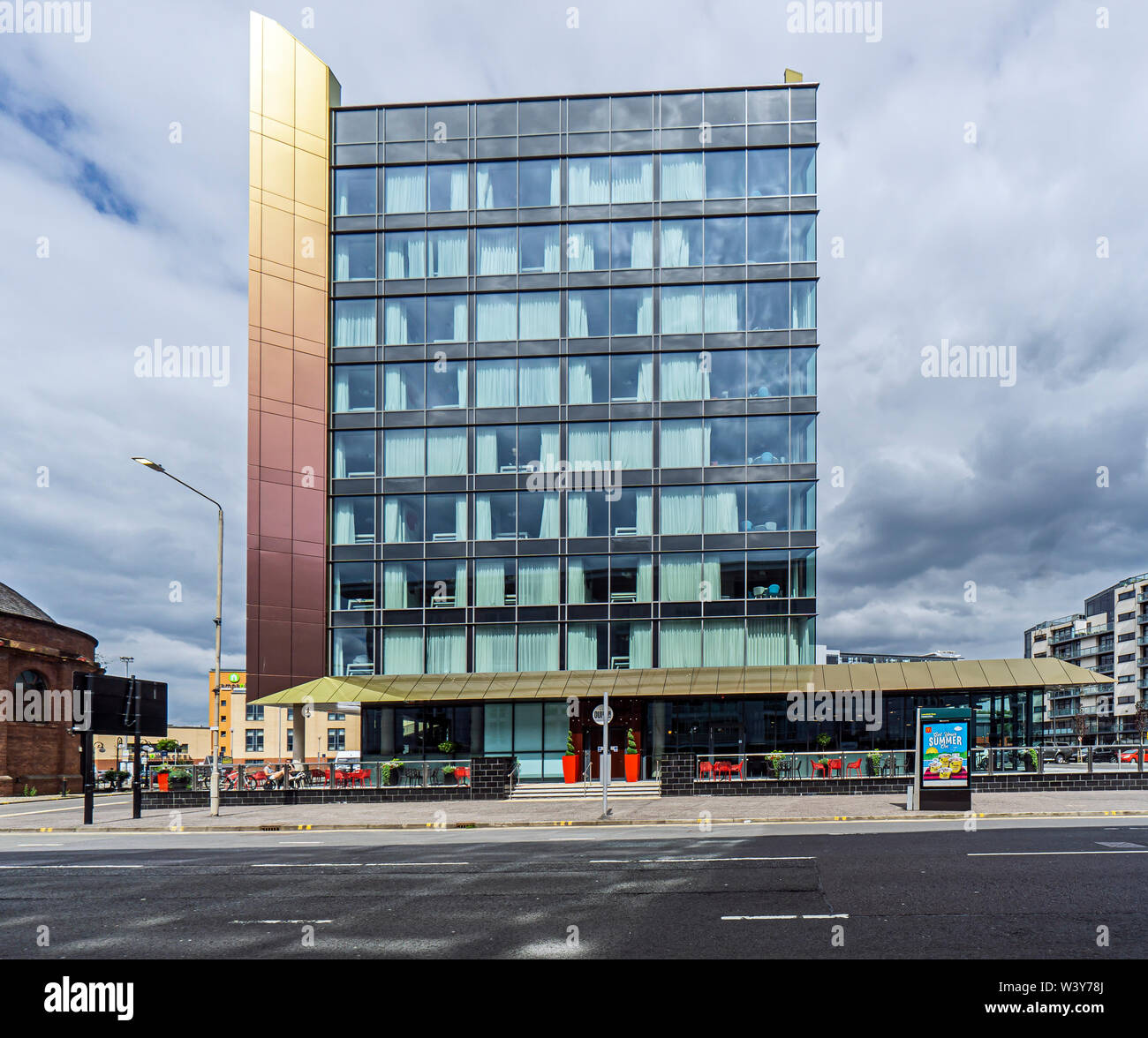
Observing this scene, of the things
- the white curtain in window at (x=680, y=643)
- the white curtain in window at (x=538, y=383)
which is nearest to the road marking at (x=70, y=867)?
the white curtain in window at (x=680, y=643)

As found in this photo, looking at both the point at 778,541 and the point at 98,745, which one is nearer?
the point at 778,541

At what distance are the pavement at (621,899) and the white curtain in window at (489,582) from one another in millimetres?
20520

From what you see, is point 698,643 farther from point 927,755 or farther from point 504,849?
point 504,849

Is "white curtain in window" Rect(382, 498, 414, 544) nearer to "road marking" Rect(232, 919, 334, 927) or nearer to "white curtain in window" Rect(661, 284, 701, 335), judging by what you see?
"white curtain in window" Rect(661, 284, 701, 335)

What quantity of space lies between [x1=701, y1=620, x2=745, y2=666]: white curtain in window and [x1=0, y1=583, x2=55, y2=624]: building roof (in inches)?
1285

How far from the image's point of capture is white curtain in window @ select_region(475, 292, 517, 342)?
42312mm

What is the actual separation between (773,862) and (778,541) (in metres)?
24.9

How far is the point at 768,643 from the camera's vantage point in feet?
129

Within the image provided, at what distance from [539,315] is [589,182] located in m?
6.46

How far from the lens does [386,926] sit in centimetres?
1137

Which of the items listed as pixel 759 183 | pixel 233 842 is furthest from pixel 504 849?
pixel 759 183

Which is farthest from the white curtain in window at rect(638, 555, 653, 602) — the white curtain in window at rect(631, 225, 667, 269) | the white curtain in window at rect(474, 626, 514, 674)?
the white curtain in window at rect(631, 225, 667, 269)

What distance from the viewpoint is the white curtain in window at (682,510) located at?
132 ft
